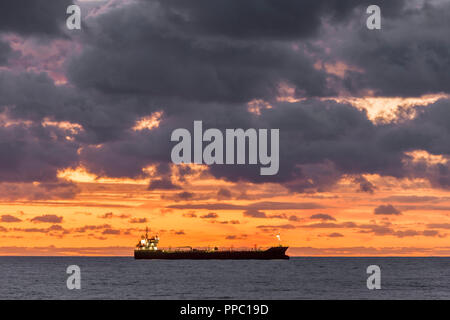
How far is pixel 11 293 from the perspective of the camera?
11569 centimetres
